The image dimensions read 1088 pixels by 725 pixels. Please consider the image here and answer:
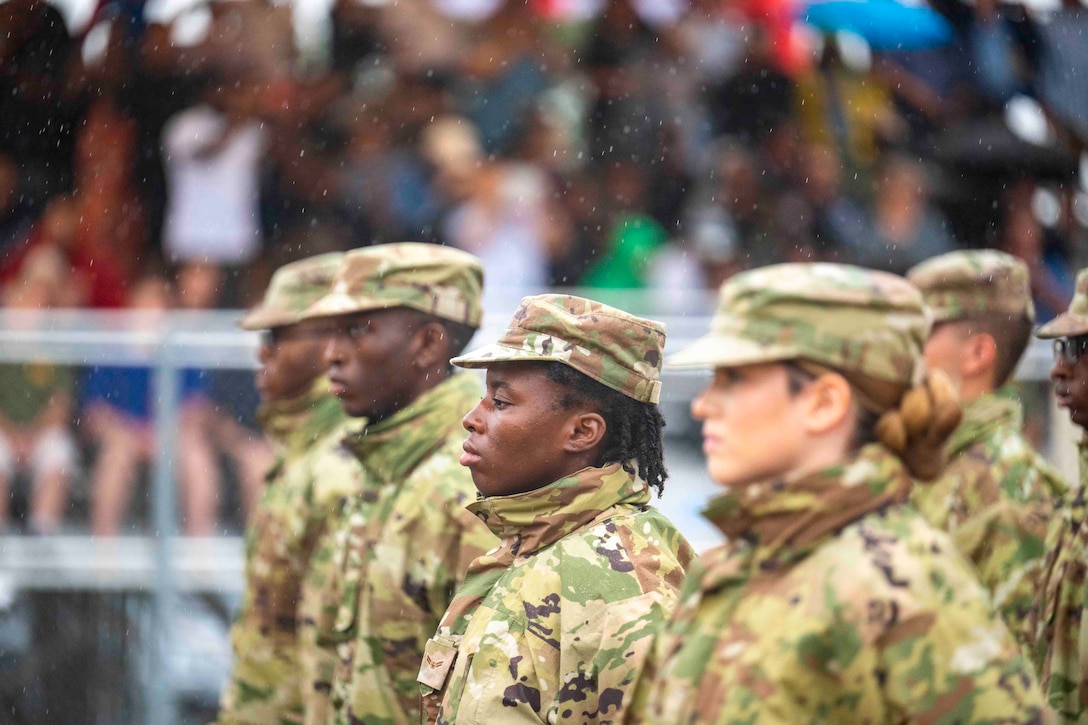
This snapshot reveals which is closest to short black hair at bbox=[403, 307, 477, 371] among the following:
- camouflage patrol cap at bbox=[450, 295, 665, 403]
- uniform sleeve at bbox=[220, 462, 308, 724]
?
uniform sleeve at bbox=[220, 462, 308, 724]

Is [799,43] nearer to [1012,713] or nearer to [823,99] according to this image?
[823,99]

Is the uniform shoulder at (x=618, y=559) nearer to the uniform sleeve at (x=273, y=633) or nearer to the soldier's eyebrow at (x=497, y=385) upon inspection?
the soldier's eyebrow at (x=497, y=385)

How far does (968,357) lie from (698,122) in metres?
Answer: 4.54

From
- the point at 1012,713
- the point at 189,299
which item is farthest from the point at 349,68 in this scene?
the point at 1012,713

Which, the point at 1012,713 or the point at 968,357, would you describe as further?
the point at 968,357

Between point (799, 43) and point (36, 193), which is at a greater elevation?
point (799, 43)

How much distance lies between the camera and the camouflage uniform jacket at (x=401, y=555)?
4.50 m

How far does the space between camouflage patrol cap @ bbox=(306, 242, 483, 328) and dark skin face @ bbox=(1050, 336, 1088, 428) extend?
6.02 feet

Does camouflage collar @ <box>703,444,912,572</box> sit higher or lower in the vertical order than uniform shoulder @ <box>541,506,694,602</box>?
higher

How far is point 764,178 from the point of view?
392 inches

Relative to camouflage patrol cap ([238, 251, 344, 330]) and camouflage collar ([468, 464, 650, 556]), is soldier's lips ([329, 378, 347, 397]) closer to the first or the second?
camouflage collar ([468, 464, 650, 556])

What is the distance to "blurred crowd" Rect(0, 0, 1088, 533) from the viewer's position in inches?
370

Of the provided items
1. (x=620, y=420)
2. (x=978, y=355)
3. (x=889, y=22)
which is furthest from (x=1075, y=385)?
(x=889, y=22)

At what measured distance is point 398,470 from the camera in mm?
4809
